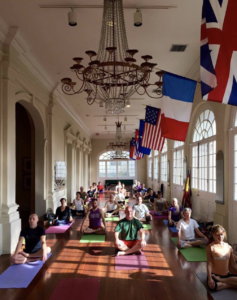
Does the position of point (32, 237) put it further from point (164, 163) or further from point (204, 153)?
point (164, 163)

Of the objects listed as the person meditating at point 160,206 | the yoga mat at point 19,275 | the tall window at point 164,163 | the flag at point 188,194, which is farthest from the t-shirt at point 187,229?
the tall window at point 164,163

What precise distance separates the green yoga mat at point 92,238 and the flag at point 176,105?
326cm

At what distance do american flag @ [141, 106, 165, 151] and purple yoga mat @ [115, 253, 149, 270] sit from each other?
148 inches

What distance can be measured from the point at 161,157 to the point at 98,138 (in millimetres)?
9917

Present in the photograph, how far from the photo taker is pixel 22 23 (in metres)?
5.88

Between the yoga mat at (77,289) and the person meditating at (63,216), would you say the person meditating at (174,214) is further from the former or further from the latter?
the yoga mat at (77,289)

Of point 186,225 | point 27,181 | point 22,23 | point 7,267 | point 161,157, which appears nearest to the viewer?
point 7,267

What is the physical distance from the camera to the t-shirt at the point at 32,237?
206 inches

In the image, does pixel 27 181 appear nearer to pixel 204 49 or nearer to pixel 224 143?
pixel 224 143

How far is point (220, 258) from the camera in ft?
13.6

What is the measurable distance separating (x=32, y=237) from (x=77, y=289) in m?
1.58

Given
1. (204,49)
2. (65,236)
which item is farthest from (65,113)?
(204,49)

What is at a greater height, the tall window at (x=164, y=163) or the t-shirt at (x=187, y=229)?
the tall window at (x=164, y=163)

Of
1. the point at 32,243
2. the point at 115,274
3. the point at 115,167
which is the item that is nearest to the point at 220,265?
the point at 115,274
